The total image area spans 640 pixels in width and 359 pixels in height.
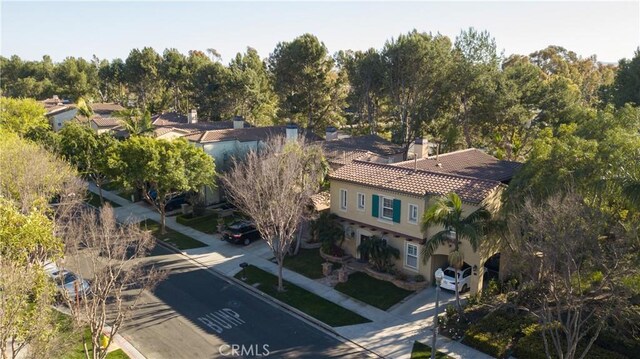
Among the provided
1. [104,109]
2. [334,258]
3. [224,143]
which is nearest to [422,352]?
[334,258]

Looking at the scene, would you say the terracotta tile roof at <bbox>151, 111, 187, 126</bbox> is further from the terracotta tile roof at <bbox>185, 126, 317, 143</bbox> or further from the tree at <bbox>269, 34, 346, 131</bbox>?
the terracotta tile roof at <bbox>185, 126, 317, 143</bbox>

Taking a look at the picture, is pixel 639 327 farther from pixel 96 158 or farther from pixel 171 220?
pixel 96 158

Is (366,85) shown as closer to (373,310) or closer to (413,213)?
(413,213)

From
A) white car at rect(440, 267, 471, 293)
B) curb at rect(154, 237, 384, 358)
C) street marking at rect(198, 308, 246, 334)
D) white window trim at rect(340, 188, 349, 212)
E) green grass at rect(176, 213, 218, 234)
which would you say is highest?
white window trim at rect(340, 188, 349, 212)

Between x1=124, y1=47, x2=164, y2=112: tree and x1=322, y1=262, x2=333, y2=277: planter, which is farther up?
x1=124, y1=47, x2=164, y2=112: tree

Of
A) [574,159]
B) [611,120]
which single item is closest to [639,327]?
[574,159]

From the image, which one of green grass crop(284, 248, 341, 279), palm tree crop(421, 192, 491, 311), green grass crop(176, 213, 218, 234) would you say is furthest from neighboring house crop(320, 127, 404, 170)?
palm tree crop(421, 192, 491, 311)

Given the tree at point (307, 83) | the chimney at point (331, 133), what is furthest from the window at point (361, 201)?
the tree at point (307, 83)

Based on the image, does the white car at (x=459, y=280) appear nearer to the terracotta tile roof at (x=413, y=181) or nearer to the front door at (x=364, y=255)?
the terracotta tile roof at (x=413, y=181)
